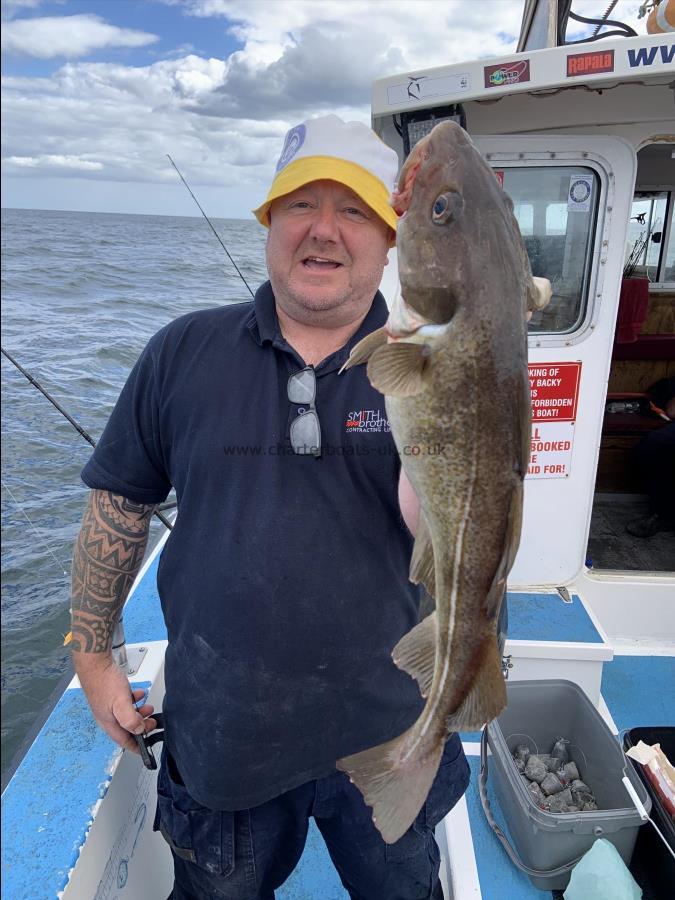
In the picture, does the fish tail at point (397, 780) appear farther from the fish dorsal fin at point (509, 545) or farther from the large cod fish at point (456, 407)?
the fish dorsal fin at point (509, 545)

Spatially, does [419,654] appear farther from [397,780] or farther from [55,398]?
[55,398]

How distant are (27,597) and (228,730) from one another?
5.92m

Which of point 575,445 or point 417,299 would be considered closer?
point 417,299

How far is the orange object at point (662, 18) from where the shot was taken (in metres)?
3.09

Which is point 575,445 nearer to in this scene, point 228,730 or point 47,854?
point 228,730

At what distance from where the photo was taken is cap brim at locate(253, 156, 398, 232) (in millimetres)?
1831

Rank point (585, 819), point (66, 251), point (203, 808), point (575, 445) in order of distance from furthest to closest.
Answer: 1. point (66, 251)
2. point (575, 445)
3. point (585, 819)
4. point (203, 808)

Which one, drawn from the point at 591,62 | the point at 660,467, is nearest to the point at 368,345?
the point at 591,62

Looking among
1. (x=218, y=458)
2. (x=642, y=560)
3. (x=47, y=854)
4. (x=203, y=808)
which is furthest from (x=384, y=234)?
(x=642, y=560)

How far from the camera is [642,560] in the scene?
17.7 ft

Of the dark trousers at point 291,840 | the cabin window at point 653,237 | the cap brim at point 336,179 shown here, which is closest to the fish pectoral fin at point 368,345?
the cap brim at point 336,179

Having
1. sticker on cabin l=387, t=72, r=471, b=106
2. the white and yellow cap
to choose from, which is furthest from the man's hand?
sticker on cabin l=387, t=72, r=471, b=106

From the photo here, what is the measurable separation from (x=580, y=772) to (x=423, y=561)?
2.32 meters

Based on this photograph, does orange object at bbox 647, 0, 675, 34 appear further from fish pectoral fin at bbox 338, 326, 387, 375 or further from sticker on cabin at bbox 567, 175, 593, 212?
fish pectoral fin at bbox 338, 326, 387, 375
